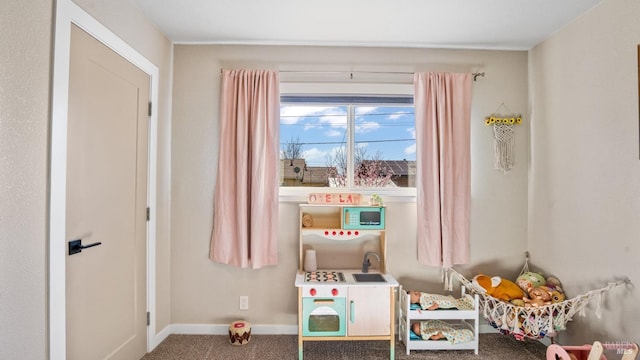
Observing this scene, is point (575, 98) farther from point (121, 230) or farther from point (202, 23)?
point (121, 230)

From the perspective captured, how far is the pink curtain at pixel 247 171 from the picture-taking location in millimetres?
2814

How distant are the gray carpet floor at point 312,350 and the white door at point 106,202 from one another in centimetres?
32

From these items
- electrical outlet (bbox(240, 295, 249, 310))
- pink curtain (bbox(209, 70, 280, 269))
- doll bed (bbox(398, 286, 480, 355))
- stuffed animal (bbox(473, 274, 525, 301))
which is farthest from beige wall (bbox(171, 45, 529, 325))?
doll bed (bbox(398, 286, 480, 355))

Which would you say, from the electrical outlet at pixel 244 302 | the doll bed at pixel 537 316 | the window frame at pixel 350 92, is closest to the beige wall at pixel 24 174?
the electrical outlet at pixel 244 302

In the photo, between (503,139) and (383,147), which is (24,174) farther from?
(503,139)

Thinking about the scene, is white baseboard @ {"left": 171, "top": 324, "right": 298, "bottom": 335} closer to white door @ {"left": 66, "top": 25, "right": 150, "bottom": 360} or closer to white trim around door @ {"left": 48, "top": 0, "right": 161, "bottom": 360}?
white door @ {"left": 66, "top": 25, "right": 150, "bottom": 360}

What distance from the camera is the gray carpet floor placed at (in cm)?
258

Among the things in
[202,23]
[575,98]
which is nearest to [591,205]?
[575,98]

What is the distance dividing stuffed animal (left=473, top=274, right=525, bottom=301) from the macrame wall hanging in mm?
917

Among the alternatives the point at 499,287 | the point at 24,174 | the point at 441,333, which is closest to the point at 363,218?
the point at 441,333

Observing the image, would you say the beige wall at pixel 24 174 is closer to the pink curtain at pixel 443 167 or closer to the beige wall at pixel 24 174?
the beige wall at pixel 24 174

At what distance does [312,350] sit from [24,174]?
2156 millimetres

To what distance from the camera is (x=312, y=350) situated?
2686 mm

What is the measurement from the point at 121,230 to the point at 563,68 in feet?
10.9
